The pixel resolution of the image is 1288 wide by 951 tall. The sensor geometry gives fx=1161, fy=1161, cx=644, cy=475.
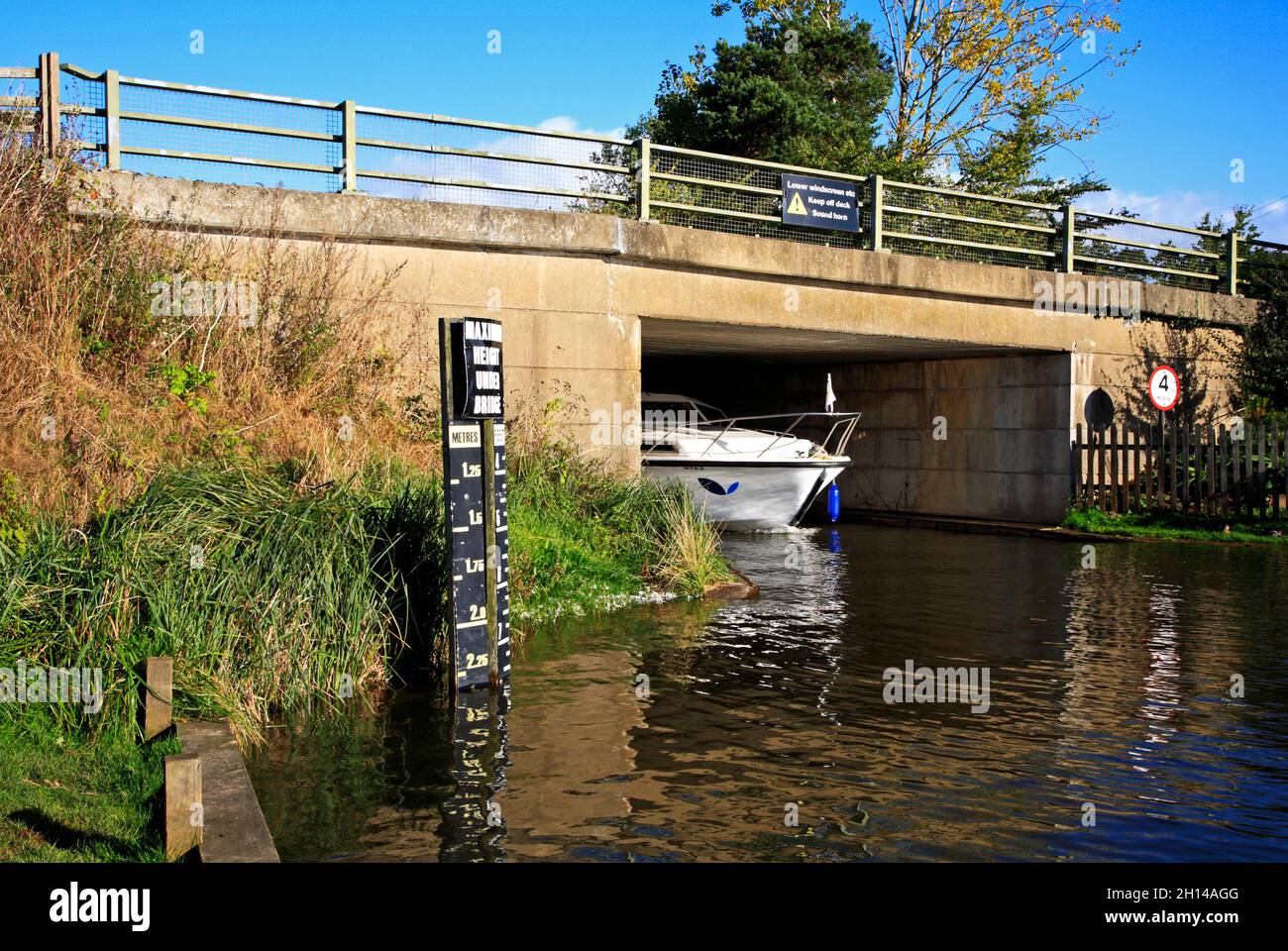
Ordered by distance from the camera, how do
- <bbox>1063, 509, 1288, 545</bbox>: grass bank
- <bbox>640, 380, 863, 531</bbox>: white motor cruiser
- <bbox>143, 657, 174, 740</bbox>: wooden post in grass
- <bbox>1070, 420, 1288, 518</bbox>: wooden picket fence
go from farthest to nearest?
<bbox>1070, 420, 1288, 518</bbox>: wooden picket fence < <bbox>640, 380, 863, 531</bbox>: white motor cruiser < <bbox>1063, 509, 1288, 545</bbox>: grass bank < <bbox>143, 657, 174, 740</bbox>: wooden post in grass

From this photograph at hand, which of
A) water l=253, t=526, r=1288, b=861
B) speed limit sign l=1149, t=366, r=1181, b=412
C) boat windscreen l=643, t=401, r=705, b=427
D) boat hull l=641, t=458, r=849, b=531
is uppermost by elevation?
speed limit sign l=1149, t=366, r=1181, b=412

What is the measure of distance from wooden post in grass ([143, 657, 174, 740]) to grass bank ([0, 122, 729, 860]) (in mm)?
131

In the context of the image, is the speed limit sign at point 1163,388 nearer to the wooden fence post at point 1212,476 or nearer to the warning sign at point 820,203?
the wooden fence post at point 1212,476

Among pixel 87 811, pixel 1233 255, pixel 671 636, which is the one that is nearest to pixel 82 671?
pixel 87 811

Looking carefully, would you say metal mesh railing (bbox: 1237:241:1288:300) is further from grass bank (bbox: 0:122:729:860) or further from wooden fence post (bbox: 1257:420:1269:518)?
grass bank (bbox: 0:122:729:860)

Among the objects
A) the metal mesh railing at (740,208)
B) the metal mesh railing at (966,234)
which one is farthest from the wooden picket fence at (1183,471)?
the metal mesh railing at (740,208)

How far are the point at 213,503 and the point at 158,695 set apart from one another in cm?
186

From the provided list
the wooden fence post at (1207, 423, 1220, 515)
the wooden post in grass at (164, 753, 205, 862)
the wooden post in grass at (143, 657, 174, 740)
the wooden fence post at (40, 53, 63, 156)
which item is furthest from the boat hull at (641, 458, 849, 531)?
the wooden post in grass at (164, 753, 205, 862)

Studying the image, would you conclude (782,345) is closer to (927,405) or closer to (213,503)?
(927,405)

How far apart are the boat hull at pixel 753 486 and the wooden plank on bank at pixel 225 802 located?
11220 mm

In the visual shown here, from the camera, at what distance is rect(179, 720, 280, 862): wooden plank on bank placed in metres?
4.27

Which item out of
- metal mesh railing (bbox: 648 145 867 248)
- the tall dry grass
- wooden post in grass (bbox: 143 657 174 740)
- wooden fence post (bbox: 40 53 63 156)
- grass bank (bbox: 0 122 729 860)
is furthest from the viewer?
metal mesh railing (bbox: 648 145 867 248)

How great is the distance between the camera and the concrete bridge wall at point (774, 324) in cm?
1267
